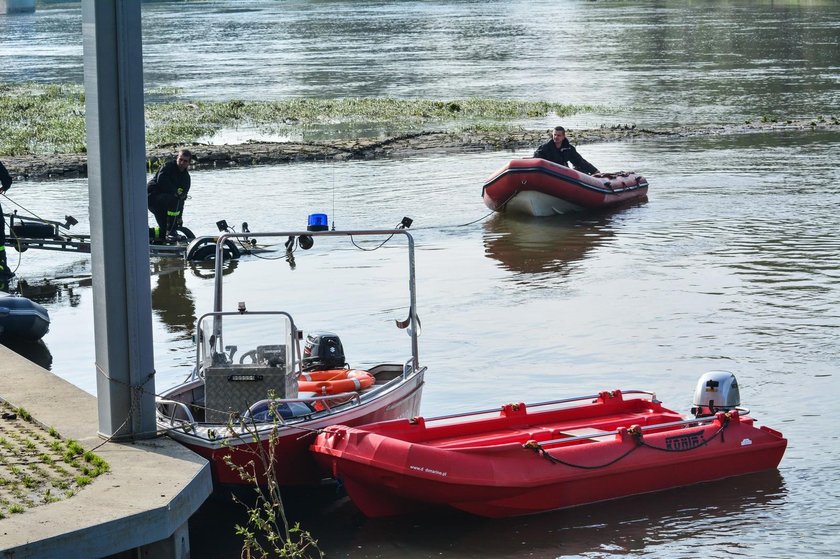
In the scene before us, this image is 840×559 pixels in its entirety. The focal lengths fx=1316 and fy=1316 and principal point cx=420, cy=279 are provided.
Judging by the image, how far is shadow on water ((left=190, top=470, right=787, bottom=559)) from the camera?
8305 millimetres

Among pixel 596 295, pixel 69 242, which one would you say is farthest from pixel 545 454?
pixel 69 242

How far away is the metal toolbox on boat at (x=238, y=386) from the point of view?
354 inches

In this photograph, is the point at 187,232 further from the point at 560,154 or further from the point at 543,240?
the point at 560,154

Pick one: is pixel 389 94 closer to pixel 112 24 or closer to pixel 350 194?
pixel 350 194

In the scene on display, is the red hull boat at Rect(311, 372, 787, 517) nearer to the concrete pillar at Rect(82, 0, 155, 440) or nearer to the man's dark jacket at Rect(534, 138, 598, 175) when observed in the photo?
the concrete pillar at Rect(82, 0, 155, 440)

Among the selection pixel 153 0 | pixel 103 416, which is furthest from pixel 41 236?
pixel 153 0

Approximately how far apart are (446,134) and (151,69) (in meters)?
27.4

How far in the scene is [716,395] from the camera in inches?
384

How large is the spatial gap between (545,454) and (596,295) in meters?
6.88

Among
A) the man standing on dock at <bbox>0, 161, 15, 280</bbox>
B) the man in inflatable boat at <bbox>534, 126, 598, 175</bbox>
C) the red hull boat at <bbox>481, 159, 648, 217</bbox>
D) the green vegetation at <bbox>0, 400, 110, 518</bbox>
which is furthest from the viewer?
the man in inflatable boat at <bbox>534, 126, 598, 175</bbox>

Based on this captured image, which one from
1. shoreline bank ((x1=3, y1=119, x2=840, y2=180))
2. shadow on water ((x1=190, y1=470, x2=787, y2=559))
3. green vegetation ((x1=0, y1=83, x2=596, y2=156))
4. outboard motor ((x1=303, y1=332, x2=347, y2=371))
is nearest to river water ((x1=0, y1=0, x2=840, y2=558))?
shadow on water ((x1=190, y1=470, x2=787, y2=559))

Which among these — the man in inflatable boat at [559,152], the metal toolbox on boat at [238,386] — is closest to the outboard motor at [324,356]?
the metal toolbox on boat at [238,386]

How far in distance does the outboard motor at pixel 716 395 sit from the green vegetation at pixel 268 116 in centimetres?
1867

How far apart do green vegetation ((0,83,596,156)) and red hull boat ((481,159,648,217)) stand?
29.3ft
